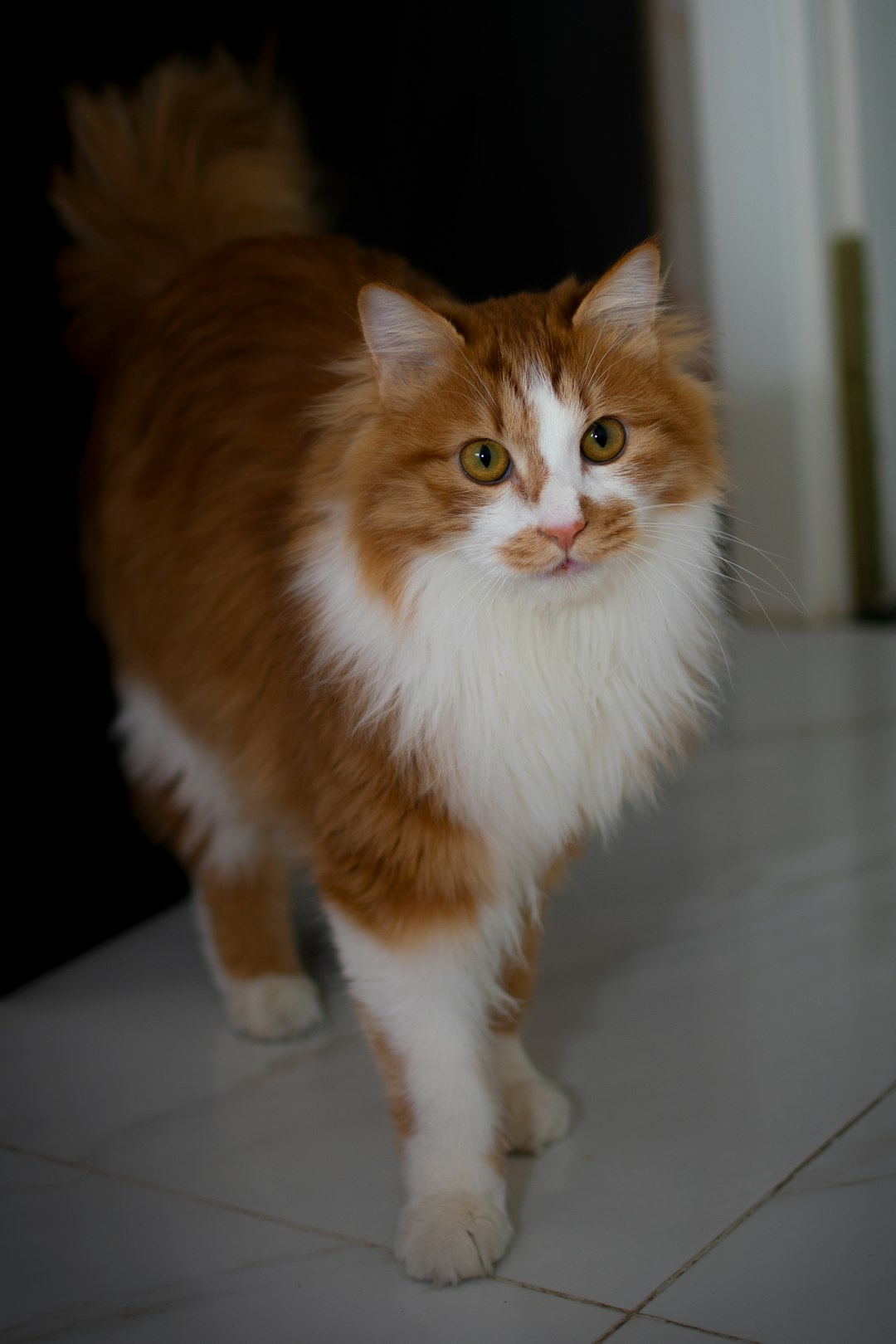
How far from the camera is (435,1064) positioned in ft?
4.85

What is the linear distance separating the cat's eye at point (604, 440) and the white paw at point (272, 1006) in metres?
0.94

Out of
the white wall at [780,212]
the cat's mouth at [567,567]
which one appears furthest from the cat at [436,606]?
the white wall at [780,212]

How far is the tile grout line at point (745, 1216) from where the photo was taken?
1.31 m

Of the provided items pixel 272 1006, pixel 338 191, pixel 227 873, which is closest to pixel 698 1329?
pixel 272 1006

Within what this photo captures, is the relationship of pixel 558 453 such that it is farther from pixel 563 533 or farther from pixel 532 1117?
pixel 532 1117

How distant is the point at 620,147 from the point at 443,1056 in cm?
235

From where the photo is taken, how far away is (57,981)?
7.10 feet

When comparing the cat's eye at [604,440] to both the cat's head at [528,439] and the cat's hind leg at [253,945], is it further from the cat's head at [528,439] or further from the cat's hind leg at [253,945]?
the cat's hind leg at [253,945]

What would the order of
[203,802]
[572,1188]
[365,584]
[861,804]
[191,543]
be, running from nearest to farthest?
[365,584], [572,1188], [191,543], [203,802], [861,804]

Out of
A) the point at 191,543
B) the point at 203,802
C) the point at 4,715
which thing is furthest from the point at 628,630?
the point at 4,715

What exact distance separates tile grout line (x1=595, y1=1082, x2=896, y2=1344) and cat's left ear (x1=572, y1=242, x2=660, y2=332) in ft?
2.96

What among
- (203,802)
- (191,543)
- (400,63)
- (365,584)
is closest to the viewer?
(365,584)

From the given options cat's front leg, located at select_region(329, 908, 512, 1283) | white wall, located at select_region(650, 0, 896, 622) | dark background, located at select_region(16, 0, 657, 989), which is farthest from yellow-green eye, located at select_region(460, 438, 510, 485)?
white wall, located at select_region(650, 0, 896, 622)

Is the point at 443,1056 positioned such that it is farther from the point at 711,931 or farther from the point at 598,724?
the point at 711,931
